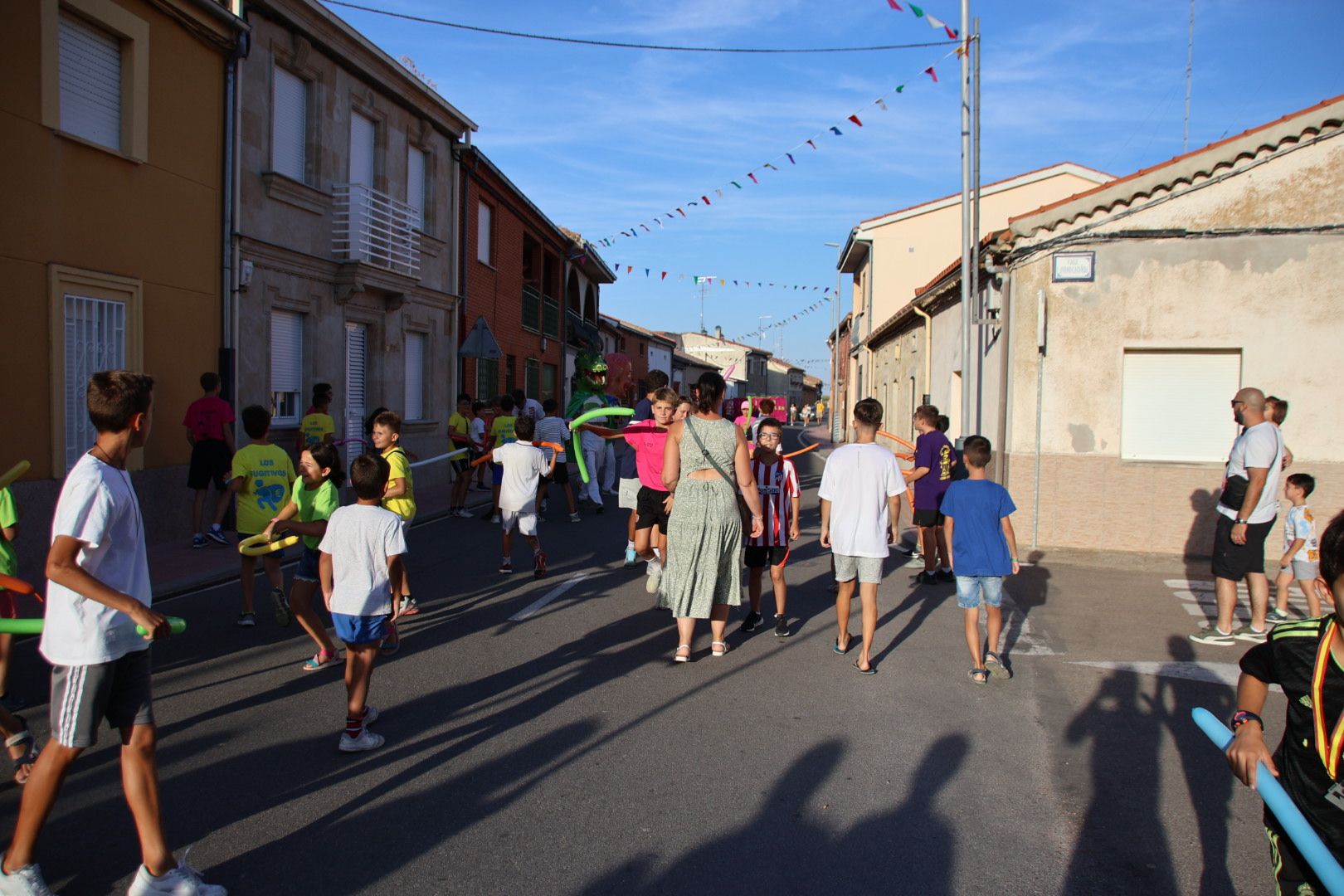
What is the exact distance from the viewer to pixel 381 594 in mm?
4773

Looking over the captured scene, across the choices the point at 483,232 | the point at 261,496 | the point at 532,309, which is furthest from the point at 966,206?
the point at 532,309

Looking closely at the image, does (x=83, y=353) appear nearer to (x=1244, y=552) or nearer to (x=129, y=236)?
(x=129, y=236)

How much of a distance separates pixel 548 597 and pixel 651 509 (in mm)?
1162

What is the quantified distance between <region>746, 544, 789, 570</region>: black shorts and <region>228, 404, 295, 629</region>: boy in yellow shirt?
11.1ft

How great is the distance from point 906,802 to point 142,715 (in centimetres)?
300

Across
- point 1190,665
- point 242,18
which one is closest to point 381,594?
point 1190,665

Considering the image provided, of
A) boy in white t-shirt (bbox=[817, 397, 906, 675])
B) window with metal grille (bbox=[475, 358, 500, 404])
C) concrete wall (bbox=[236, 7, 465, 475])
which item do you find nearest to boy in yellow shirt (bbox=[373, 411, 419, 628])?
boy in white t-shirt (bbox=[817, 397, 906, 675])

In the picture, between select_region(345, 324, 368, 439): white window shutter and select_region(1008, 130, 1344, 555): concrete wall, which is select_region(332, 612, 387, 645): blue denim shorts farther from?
select_region(345, 324, 368, 439): white window shutter

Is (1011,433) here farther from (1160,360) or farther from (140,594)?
(140,594)

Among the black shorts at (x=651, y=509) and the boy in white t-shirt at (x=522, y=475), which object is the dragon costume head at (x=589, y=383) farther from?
the black shorts at (x=651, y=509)

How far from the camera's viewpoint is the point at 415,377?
19.3m

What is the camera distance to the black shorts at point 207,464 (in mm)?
10953

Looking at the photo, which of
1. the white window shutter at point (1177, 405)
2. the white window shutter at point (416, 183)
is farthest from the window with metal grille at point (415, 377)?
the white window shutter at point (1177, 405)

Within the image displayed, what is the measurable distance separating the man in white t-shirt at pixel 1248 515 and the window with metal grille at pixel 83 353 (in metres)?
10.4
